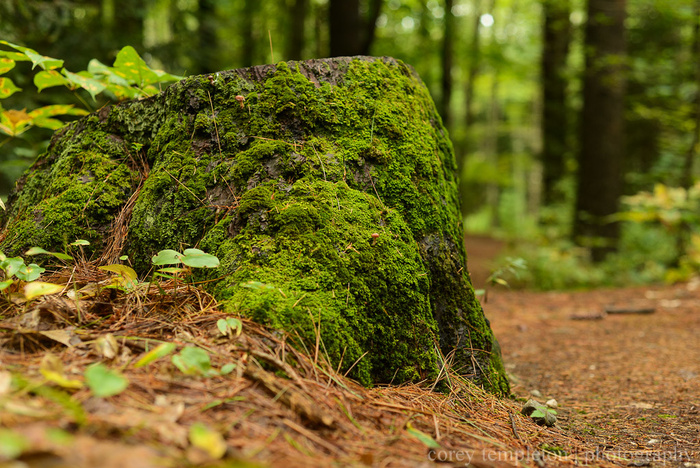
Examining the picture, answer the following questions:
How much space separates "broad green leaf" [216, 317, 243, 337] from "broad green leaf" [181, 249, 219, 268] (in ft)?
0.70

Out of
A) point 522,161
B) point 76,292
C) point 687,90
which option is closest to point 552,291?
point 687,90

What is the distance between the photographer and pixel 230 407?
1344 millimetres

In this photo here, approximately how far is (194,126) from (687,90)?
823 centimetres

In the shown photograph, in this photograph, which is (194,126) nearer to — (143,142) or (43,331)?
(143,142)

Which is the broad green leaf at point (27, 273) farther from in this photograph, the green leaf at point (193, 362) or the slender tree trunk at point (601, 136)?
the slender tree trunk at point (601, 136)

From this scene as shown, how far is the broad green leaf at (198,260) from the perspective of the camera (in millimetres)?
1693

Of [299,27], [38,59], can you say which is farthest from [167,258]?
[299,27]

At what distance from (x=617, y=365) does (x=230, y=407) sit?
2.90 metres

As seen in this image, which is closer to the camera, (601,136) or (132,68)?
(132,68)

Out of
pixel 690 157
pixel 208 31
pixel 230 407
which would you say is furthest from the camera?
pixel 208 31

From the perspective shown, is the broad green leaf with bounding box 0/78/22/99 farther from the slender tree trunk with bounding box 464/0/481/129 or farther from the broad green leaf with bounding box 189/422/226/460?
the slender tree trunk with bounding box 464/0/481/129

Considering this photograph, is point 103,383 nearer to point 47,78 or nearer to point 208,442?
point 208,442

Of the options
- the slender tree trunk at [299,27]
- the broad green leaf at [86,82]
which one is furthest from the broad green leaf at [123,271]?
the slender tree trunk at [299,27]

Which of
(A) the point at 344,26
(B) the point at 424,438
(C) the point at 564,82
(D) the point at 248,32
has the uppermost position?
(D) the point at 248,32
